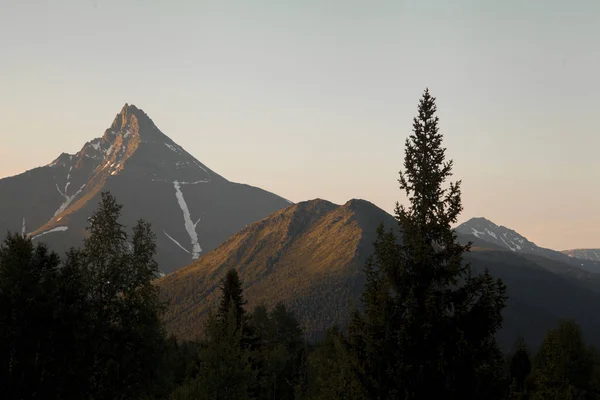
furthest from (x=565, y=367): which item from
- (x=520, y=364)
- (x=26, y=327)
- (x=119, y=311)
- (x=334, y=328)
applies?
(x=26, y=327)

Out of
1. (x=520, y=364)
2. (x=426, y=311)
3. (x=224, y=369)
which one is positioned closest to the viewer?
(x=426, y=311)

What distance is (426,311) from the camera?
19656mm

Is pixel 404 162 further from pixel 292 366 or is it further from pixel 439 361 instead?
pixel 292 366

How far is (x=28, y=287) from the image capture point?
107ft

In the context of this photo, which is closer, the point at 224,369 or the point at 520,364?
the point at 224,369

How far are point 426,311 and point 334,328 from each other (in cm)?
769

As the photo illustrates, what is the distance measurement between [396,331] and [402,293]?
5.40ft

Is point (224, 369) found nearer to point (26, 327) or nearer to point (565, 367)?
point (26, 327)

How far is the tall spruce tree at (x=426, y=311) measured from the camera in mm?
19172

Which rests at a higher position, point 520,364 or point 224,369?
point 224,369

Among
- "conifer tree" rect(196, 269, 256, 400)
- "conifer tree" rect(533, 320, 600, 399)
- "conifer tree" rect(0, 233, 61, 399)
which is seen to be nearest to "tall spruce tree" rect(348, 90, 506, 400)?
"conifer tree" rect(0, 233, 61, 399)

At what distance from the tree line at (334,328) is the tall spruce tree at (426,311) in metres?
0.04

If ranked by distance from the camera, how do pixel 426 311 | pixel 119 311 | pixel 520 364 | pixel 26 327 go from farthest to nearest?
1. pixel 520 364
2. pixel 119 311
3. pixel 26 327
4. pixel 426 311

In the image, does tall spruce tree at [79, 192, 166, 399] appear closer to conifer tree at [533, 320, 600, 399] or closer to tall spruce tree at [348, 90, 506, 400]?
tall spruce tree at [348, 90, 506, 400]
